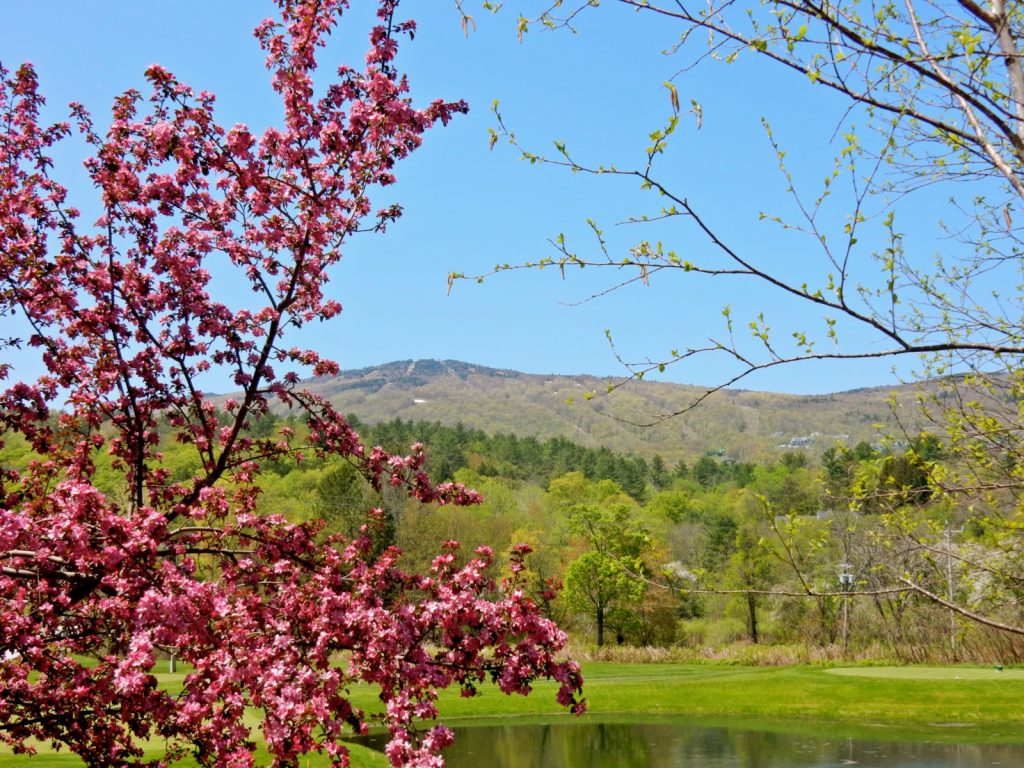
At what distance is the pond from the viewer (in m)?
16.6

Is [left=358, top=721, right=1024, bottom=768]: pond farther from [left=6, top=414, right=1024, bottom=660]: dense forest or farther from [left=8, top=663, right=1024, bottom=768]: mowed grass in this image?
[left=6, top=414, right=1024, bottom=660]: dense forest

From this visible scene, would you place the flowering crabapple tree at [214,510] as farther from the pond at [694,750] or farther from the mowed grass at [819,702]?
the mowed grass at [819,702]

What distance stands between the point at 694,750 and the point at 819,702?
262 inches

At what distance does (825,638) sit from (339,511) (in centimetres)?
2983

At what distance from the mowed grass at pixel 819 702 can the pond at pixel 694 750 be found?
45.3 inches

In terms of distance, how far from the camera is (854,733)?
19797mm

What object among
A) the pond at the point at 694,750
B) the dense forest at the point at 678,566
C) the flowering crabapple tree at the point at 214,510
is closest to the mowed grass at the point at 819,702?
the pond at the point at 694,750

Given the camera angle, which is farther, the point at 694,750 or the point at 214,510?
the point at 694,750

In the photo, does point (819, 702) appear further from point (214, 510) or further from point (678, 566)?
point (678, 566)

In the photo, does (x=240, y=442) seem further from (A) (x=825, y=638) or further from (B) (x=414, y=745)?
(A) (x=825, y=638)

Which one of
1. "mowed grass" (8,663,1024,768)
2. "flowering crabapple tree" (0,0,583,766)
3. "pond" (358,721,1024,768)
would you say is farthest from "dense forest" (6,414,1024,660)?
"flowering crabapple tree" (0,0,583,766)

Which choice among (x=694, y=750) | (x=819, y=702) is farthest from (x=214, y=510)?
(x=819, y=702)

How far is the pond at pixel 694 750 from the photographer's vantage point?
16.6 metres

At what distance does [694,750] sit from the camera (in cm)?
1838
